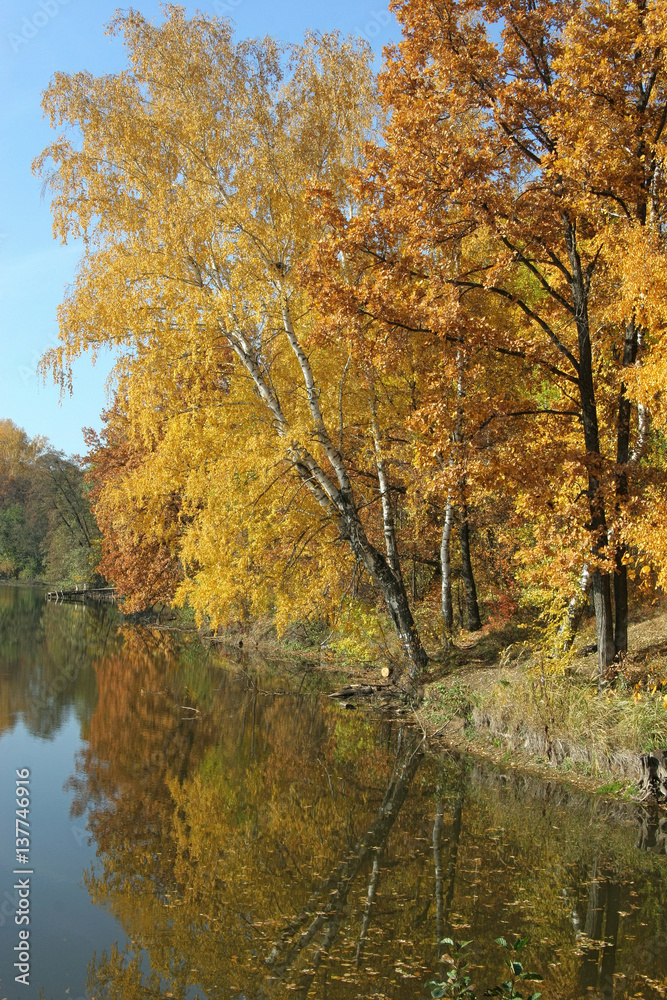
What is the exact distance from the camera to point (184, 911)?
18.4 feet

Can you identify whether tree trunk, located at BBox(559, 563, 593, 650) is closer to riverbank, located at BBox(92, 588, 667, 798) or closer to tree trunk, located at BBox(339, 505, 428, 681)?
riverbank, located at BBox(92, 588, 667, 798)

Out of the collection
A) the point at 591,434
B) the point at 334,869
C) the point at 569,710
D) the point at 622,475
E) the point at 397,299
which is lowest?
the point at 334,869

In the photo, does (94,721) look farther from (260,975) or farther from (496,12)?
(496,12)

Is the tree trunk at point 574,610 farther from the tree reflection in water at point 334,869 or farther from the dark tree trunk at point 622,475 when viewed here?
the tree reflection in water at point 334,869

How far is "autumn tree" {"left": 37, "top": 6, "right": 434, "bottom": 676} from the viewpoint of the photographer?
477 inches

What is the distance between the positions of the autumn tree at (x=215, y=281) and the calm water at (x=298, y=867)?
3.21 metres

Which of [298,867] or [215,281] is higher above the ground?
[215,281]

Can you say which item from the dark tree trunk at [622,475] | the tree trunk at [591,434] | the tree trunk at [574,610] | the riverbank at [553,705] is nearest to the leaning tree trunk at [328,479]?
the riverbank at [553,705]

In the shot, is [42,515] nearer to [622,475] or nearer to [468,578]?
[468,578]

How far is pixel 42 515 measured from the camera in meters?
54.0

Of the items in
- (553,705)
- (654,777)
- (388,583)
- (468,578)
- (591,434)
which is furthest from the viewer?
(468,578)

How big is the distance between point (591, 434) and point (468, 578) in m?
6.31

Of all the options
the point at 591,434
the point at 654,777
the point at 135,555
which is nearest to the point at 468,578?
the point at 591,434

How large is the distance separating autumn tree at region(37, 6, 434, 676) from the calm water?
3.21m
